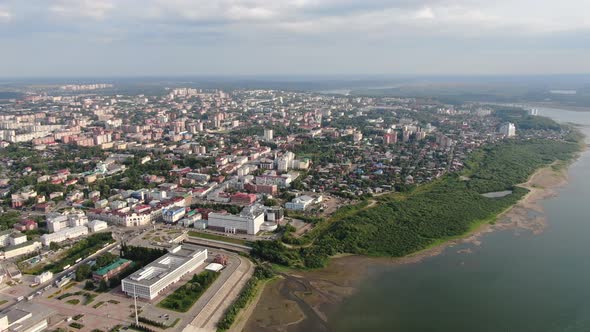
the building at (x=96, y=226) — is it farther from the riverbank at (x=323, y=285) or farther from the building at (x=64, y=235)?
the riverbank at (x=323, y=285)

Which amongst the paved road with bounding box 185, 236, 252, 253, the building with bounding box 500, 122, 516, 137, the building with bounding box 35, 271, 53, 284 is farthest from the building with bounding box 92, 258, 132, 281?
the building with bounding box 500, 122, 516, 137

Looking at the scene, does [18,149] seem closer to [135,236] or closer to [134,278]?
[135,236]

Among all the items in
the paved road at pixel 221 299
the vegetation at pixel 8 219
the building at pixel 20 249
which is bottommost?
the paved road at pixel 221 299

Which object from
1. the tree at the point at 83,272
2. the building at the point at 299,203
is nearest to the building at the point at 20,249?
the tree at the point at 83,272

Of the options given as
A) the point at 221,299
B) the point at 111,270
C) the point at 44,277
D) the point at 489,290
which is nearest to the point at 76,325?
the point at 111,270

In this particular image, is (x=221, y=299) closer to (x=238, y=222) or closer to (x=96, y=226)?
(x=238, y=222)
